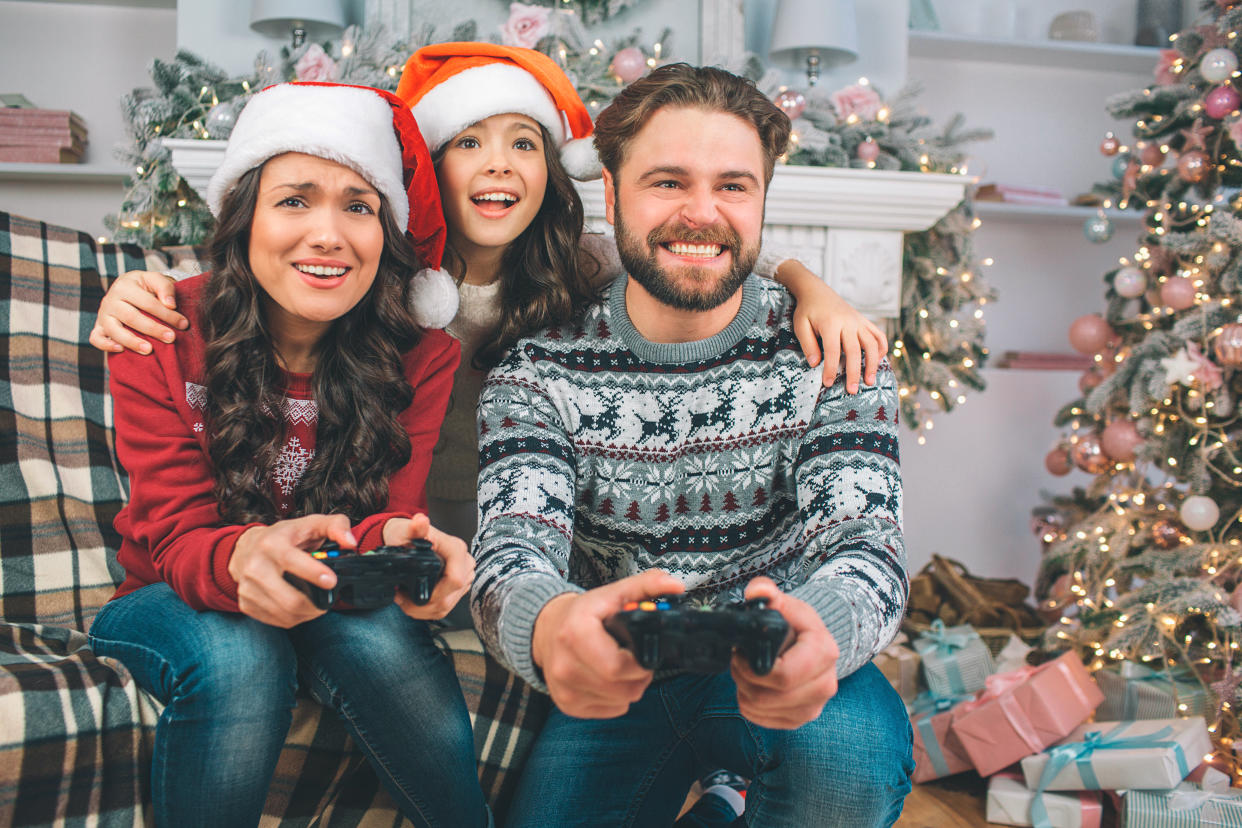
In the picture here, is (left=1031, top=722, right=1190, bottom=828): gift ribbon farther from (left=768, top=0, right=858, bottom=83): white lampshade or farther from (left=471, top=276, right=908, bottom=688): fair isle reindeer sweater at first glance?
(left=768, top=0, right=858, bottom=83): white lampshade

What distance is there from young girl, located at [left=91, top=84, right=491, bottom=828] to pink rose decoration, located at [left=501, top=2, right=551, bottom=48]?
0.90 m

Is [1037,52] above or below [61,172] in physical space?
above

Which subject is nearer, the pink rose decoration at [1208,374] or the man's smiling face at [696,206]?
the man's smiling face at [696,206]

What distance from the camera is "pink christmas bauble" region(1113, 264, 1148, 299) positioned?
198 centimetres

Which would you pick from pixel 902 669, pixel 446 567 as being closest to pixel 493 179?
pixel 446 567

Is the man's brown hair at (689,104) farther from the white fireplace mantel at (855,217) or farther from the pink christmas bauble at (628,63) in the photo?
the pink christmas bauble at (628,63)

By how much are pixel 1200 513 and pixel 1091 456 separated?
1.01ft

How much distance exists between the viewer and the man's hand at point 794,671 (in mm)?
686

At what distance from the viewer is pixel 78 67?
243 cm

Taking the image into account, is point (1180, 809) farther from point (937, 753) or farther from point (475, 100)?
point (475, 100)

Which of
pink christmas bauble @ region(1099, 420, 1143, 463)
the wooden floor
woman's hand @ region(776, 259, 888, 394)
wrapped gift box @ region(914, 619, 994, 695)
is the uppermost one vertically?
woman's hand @ region(776, 259, 888, 394)

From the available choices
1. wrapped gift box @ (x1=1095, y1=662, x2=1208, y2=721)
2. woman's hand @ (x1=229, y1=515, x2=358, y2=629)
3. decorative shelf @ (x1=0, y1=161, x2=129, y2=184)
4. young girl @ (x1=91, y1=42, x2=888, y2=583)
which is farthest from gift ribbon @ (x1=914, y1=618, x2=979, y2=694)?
decorative shelf @ (x1=0, y1=161, x2=129, y2=184)

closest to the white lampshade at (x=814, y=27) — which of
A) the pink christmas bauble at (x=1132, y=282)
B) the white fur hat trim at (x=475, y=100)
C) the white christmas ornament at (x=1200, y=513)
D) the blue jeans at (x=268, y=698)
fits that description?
the pink christmas bauble at (x=1132, y=282)

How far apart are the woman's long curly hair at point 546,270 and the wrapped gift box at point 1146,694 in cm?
140
